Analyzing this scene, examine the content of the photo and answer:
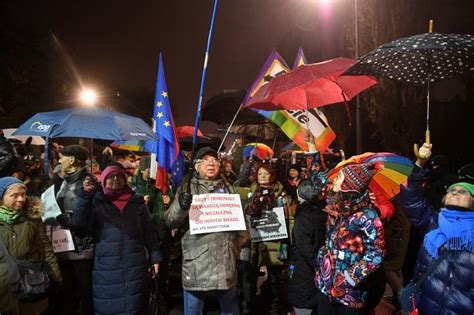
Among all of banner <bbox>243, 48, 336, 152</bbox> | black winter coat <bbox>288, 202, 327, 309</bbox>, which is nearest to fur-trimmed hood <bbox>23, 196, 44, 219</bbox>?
black winter coat <bbox>288, 202, 327, 309</bbox>

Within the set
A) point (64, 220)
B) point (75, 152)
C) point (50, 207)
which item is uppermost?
point (75, 152)

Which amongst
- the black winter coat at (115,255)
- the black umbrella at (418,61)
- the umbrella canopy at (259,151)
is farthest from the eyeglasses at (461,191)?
the umbrella canopy at (259,151)

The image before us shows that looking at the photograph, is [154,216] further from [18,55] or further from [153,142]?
[18,55]

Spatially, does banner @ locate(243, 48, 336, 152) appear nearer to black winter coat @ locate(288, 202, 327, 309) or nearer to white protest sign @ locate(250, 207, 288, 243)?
white protest sign @ locate(250, 207, 288, 243)

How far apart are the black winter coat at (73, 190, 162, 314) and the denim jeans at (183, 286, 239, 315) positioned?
54 cm

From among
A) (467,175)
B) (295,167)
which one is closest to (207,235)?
(295,167)

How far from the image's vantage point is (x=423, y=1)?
23.1m

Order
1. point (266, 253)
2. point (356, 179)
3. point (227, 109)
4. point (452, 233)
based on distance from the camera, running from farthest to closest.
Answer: point (227, 109), point (266, 253), point (356, 179), point (452, 233)

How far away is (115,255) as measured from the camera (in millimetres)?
4621

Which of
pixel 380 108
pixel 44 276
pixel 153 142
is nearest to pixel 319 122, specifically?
pixel 153 142

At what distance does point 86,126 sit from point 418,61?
3.90m

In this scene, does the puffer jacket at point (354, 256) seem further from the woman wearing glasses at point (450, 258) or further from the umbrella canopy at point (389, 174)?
the umbrella canopy at point (389, 174)

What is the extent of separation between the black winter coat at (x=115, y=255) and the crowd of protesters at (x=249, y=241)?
1 cm

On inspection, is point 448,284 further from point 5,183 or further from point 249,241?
point 5,183
